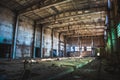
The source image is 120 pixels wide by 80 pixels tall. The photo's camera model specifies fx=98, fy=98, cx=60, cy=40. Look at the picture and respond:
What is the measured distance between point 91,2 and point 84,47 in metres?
17.6

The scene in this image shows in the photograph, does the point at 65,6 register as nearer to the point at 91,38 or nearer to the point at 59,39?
the point at 59,39

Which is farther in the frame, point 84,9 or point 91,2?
point 84,9

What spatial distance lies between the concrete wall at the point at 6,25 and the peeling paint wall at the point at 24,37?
1269 millimetres

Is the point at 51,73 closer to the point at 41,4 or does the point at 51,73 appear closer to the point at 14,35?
the point at 41,4

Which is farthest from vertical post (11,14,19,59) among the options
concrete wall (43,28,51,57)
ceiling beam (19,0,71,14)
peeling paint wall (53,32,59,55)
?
peeling paint wall (53,32,59,55)

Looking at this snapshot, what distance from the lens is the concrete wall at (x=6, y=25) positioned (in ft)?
34.8

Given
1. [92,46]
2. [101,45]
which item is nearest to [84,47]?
[92,46]

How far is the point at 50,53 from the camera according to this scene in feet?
62.8

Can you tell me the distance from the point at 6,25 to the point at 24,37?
2997 mm

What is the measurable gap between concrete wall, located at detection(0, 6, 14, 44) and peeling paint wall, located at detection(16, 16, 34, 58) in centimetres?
127

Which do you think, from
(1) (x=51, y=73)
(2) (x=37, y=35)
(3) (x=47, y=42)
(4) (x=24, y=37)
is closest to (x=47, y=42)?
(3) (x=47, y=42)

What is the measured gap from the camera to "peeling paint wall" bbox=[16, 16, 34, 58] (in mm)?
12750

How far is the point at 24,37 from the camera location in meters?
13.6

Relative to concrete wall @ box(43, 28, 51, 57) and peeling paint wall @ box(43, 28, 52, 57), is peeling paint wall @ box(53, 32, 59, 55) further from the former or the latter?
concrete wall @ box(43, 28, 51, 57)
